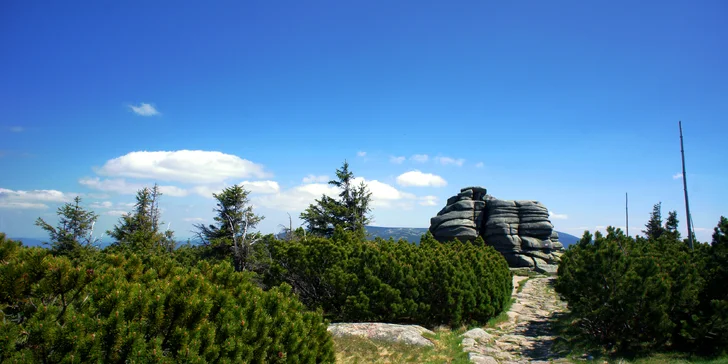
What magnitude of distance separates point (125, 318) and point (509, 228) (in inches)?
1409

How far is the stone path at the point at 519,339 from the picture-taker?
27.2 ft

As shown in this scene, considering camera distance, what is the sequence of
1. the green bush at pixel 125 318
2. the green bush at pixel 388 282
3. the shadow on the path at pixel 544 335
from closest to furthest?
the green bush at pixel 125 318
the shadow on the path at pixel 544 335
the green bush at pixel 388 282

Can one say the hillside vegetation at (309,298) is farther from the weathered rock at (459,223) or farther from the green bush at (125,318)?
the weathered rock at (459,223)

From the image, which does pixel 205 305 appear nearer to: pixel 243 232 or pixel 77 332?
pixel 77 332

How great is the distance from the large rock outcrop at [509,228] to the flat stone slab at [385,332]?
27.6 m

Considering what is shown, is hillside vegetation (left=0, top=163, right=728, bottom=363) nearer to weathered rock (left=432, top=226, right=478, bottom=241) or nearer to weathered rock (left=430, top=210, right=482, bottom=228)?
weathered rock (left=432, top=226, right=478, bottom=241)

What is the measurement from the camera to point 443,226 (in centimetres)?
3659

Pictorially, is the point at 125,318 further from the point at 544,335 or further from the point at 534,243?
the point at 534,243

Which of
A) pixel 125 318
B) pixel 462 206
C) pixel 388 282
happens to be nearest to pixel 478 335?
pixel 388 282

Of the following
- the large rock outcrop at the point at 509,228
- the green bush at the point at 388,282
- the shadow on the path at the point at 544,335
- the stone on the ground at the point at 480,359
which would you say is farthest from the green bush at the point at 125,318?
the large rock outcrop at the point at 509,228

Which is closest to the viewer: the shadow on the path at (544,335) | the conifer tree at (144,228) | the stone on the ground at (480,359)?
the stone on the ground at (480,359)

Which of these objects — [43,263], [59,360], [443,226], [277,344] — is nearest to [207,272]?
[277,344]

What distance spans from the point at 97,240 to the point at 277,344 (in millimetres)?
26146

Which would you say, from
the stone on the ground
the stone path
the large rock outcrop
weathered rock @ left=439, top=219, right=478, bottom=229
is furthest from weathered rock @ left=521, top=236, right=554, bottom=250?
the stone on the ground
